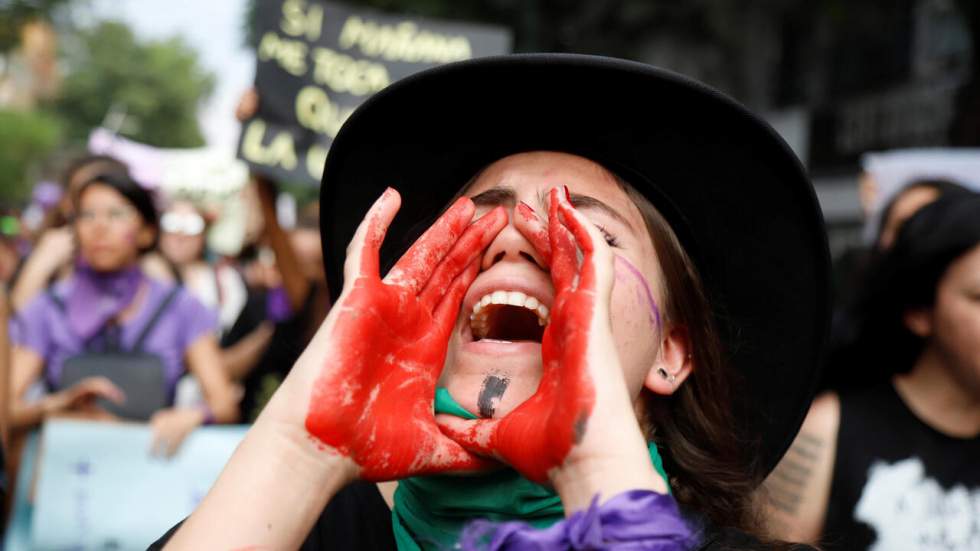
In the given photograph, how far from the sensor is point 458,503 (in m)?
1.72

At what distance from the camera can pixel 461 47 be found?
6.19 meters

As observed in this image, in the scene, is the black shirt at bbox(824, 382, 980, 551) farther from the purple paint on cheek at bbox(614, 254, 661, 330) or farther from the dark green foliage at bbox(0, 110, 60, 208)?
the dark green foliage at bbox(0, 110, 60, 208)

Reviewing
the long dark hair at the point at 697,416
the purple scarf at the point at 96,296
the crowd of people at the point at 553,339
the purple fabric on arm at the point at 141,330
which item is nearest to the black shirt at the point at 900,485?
the crowd of people at the point at 553,339

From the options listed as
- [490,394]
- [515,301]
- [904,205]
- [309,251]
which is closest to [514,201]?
[515,301]

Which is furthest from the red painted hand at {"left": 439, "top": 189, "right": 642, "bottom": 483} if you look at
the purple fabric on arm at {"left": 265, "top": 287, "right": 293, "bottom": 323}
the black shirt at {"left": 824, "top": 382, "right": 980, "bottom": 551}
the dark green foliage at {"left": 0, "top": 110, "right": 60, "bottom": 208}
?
the dark green foliage at {"left": 0, "top": 110, "right": 60, "bottom": 208}

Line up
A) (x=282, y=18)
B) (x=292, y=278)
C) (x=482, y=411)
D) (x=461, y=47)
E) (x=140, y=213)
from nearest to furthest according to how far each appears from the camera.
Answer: (x=482, y=411) < (x=140, y=213) < (x=292, y=278) < (x=282, y=18) < (x=461, y=47)

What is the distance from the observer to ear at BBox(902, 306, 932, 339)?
10.4ft

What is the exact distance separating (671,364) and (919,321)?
156 centimetres

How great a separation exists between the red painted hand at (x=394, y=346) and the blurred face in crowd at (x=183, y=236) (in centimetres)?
613

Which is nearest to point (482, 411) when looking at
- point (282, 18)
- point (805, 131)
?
point (282, 18)

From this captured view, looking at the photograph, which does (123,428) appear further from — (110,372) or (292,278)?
(292,278)

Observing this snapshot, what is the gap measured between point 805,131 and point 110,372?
1390 cm

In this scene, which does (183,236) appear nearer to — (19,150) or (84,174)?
(84,174)

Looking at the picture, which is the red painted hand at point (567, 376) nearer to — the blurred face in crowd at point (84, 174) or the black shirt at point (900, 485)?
the black shirt at point (900, 485)
